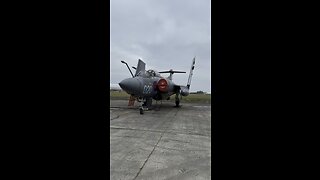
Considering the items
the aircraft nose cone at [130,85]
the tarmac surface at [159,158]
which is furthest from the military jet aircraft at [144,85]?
the tarmac surface at [159,158]

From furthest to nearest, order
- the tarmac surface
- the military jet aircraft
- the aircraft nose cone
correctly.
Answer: the military jet aircraft → the aircraft nose cone → the tarmac surface

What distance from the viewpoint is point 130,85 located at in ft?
33.7

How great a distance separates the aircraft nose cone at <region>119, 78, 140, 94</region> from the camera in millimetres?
10172

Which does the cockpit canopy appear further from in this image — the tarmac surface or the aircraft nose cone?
the tarmac surface

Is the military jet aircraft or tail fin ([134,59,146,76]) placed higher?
tail fin ([134,59,146,76])

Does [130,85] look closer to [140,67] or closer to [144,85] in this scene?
[144,85]

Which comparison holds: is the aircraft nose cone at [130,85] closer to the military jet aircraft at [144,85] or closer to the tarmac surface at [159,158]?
the military jet aircraft at [144,85]

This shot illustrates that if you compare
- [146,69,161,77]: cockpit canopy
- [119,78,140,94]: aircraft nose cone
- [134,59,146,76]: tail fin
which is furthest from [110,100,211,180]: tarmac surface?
[134,59,146,76]: tail fin

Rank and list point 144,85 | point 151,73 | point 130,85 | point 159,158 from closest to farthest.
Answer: point 159,158 → point 130,85 → point 144,85 → point 151,73

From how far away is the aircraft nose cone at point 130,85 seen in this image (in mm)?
10172

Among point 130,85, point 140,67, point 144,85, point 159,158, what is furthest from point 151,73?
point 159,158
